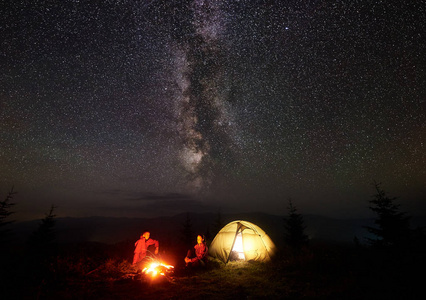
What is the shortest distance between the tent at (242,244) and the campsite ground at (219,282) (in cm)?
211

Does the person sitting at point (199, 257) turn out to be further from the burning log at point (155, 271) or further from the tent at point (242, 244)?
the burning log at point (155, 271)

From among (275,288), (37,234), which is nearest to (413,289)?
(275,288)

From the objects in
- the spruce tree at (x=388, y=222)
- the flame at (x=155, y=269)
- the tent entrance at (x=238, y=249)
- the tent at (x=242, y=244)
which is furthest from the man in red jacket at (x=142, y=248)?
the spruce tree at (x=388, y=222)

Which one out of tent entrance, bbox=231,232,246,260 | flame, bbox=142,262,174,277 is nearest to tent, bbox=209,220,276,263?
tent entrance, bbox=231,232,246,260

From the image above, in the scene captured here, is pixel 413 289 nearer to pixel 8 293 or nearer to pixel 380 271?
pixel 380 271

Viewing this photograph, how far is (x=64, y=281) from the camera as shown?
666 centimetres

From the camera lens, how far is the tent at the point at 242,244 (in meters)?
11.2

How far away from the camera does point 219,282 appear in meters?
7.49

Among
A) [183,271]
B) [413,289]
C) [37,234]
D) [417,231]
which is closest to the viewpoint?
[413,289]

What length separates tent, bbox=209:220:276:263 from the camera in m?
11.2

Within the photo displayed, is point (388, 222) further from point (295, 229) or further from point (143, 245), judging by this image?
point (143, 245)

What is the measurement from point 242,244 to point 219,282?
4447 millimetres

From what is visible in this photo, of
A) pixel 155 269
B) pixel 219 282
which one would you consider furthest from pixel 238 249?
pixel 155 269

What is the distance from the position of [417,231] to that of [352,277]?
615 inches
